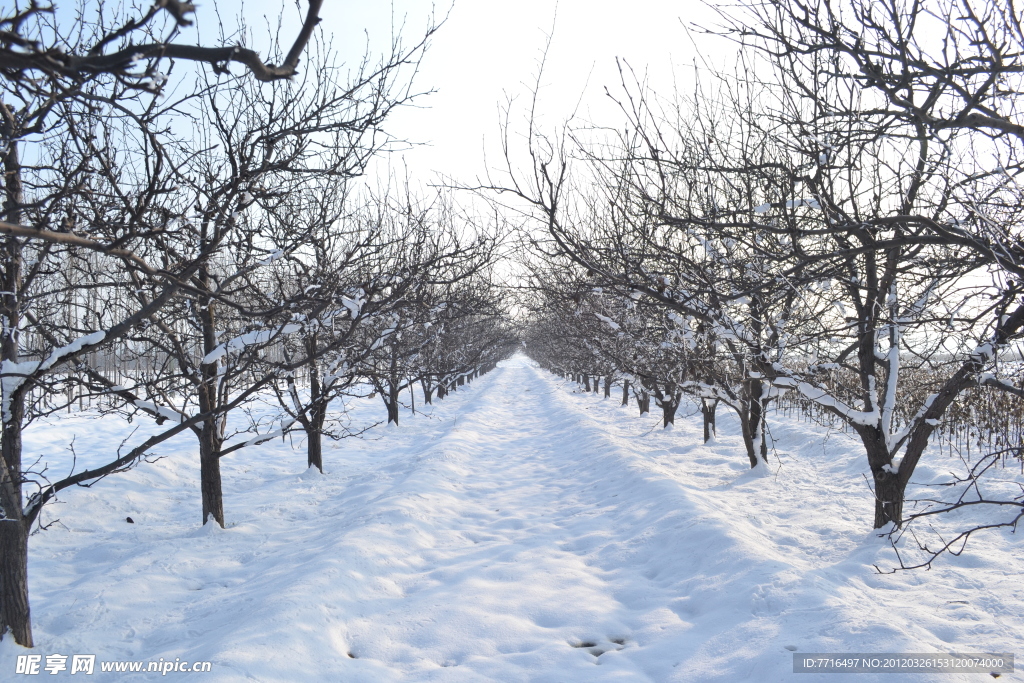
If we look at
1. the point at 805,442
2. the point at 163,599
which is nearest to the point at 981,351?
the point at 163,599

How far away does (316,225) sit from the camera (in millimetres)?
4180

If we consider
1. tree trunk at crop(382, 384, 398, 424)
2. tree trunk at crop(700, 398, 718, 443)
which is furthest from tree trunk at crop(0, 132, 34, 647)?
tree trunk at crop(382, 384, 398, 424)

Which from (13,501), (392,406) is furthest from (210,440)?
(392,406)

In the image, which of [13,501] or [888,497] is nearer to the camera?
[13,501]

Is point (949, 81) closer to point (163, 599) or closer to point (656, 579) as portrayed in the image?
point (656, 579)

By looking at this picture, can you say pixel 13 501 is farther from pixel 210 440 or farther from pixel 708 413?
pixel 708 413

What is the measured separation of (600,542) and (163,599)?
3.58 m

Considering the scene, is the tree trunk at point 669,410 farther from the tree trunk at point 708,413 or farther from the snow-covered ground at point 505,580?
the snow-covered ground at point 505,580

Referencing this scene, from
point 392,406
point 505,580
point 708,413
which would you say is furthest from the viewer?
point 392,406

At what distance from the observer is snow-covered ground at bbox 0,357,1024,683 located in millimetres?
3139

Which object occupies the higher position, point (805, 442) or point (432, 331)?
point (432, 331)

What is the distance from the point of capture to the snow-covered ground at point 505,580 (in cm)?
314

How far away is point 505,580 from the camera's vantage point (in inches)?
169

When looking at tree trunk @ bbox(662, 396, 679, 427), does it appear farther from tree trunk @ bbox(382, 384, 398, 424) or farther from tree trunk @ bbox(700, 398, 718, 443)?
tree trunk @ bbox(382, 384, 398, 424)
